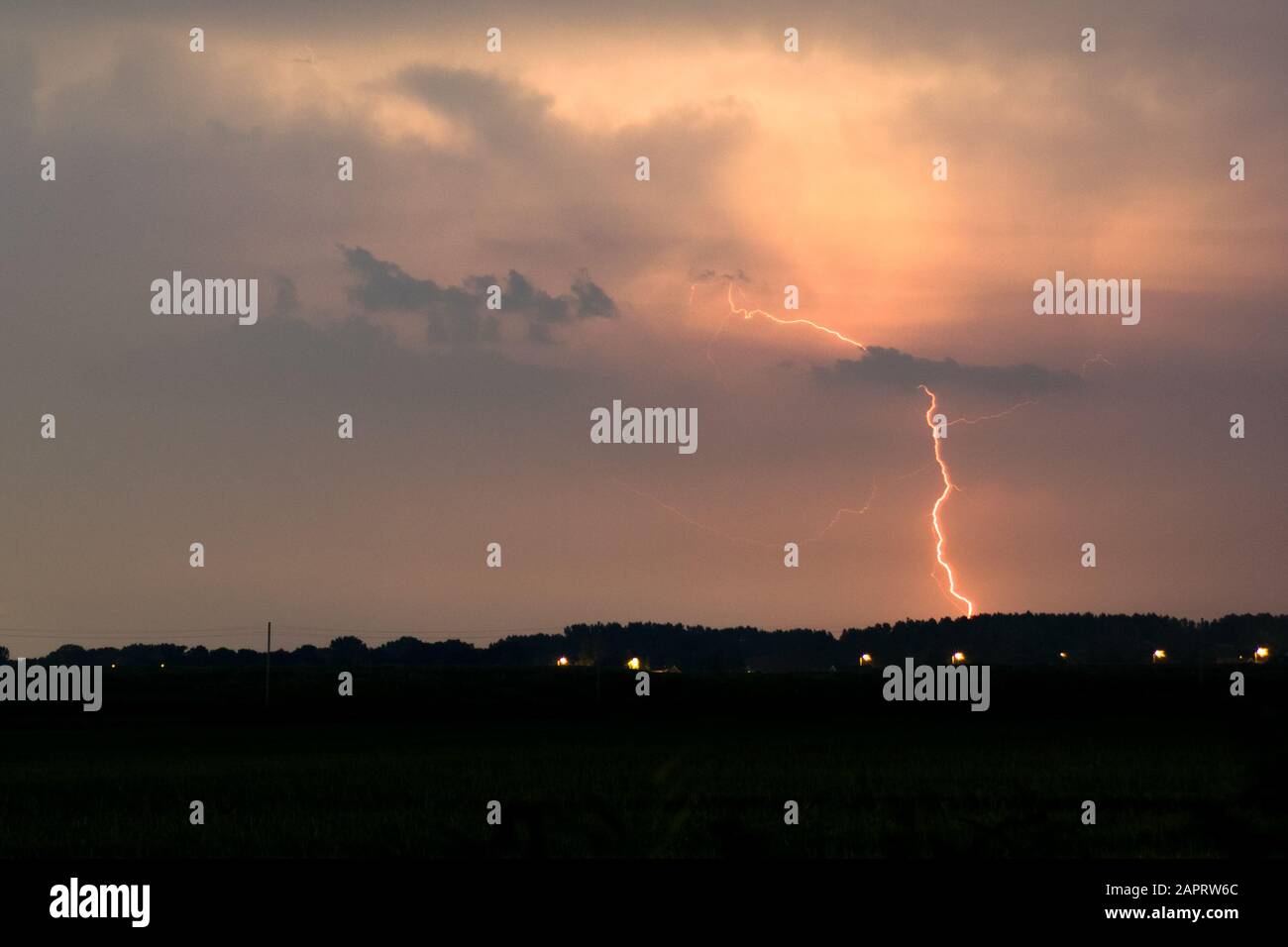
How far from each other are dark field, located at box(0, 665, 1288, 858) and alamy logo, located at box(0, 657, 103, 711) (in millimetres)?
3827

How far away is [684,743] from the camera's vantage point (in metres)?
62.8

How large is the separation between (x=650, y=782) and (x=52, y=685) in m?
93.6

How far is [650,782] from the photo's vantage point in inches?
1623

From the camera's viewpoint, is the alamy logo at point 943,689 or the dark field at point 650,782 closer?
the dark field at point 650,782
